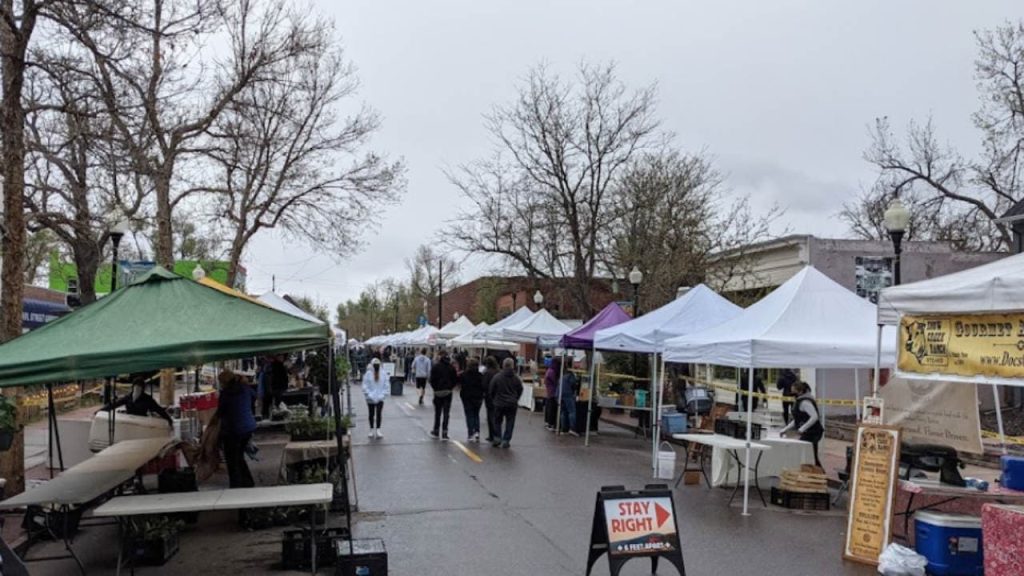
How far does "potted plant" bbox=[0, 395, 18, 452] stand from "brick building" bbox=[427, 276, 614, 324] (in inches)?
920

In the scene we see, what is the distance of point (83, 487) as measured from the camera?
8.24m

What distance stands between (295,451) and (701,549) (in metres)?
5.08

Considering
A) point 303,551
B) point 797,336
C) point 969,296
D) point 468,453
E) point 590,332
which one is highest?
point 969,296

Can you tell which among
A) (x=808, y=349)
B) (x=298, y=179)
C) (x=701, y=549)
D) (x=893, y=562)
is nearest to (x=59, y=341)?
(x=701, y=549)

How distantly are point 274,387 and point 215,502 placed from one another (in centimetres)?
1308

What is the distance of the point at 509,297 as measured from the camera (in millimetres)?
61344

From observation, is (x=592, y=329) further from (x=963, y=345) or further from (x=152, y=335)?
(x=152, y=335)

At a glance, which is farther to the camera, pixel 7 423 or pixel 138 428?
pixel 138 428

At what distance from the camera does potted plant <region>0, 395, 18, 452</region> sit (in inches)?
387

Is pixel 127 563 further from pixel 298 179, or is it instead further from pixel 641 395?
pixel 298 179

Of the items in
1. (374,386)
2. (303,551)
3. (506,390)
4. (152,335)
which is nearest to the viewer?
(152,335)

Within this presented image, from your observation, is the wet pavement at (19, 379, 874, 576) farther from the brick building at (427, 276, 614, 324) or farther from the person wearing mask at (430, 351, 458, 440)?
the brick building at (427, 276, 614, 324)

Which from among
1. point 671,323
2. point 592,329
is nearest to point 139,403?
point 671,323

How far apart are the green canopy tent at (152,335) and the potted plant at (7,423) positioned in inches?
92.6
